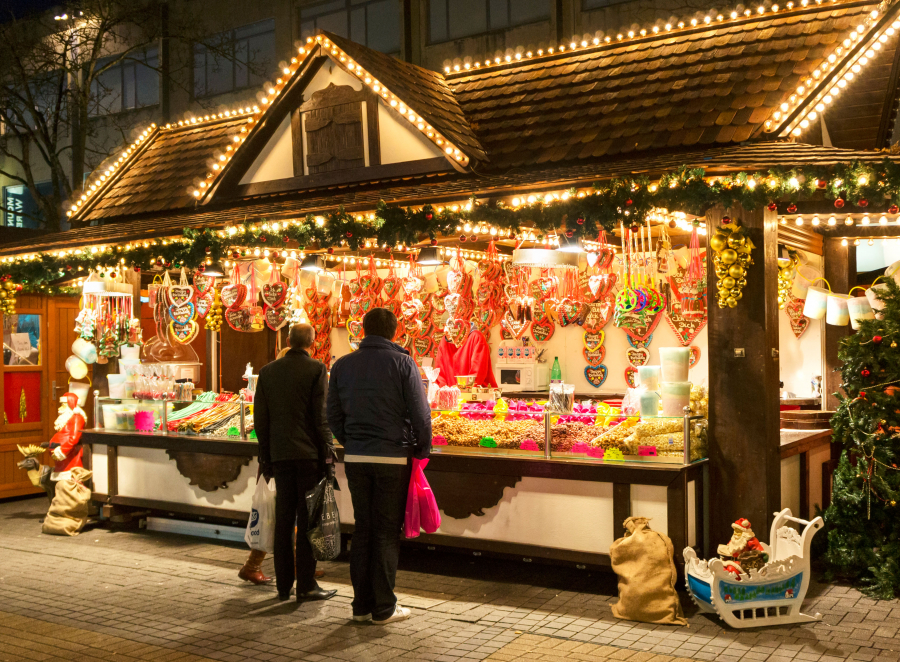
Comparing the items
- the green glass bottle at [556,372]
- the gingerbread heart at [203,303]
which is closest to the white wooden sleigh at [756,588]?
the green glass bottle at [556,372]

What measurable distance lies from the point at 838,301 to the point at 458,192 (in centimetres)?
423

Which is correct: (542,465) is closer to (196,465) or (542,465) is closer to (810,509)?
(810,509)

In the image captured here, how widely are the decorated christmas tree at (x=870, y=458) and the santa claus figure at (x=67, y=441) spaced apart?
27.3 ft

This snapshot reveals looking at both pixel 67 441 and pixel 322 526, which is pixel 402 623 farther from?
pixel 67 441

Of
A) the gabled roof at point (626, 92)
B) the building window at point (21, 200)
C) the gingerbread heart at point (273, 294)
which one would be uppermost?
the building window at point (21, 200)

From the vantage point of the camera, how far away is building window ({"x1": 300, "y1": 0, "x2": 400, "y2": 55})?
21.6m

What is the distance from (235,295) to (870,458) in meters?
7.01

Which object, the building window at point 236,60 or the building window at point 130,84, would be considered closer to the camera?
the building window at point 236,60

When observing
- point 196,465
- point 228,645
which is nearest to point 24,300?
point 196,465

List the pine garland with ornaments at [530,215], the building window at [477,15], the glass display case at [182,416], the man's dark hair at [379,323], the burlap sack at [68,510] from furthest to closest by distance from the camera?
1. the building window at [477,15]
2. the burlap sack at [68,510]
3. the glass display case at [182,416]
4. the pine garland with ornaments at [530,215]
5. the man's dark hair at [379,323]

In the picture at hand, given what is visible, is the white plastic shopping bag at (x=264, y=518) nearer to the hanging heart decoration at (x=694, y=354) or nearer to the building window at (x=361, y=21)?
the hanging heart decoration at (x=694, y=354)

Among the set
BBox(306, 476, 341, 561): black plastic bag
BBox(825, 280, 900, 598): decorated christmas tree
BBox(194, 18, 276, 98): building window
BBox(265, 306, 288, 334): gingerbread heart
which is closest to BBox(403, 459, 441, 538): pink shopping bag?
BBox(306, 476, 341, 561): black plastic bag

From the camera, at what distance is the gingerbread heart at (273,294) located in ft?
34.4

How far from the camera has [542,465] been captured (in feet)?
25.0
